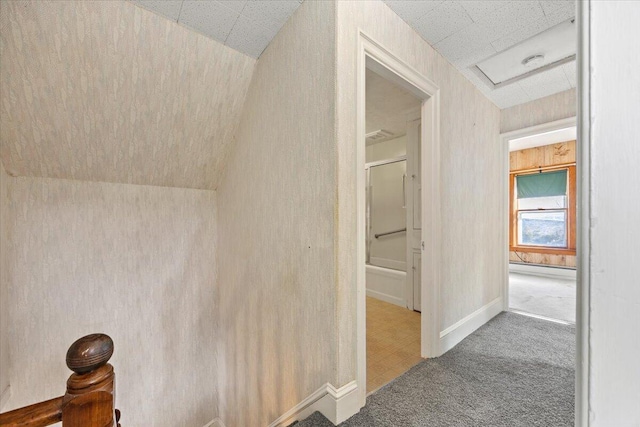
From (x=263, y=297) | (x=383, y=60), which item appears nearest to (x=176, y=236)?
(x=263, y=297)

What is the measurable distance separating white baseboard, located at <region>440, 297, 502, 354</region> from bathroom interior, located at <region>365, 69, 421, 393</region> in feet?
0.84

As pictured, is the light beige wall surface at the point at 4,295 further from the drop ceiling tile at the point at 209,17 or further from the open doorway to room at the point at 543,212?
the open doorway to room at the point at 543,212

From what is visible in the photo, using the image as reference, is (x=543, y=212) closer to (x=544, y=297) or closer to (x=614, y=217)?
(x=544, y=297)

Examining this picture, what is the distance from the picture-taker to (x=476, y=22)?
1682 mm

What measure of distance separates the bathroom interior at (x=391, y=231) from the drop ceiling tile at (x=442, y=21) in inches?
21.8

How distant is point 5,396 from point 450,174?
373cm

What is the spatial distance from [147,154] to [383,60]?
1993 mm

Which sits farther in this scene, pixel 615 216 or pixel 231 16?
pixel 231 16

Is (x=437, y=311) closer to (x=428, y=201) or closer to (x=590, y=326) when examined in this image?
(x=428, y=201)

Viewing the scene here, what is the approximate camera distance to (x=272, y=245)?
177 centimetres

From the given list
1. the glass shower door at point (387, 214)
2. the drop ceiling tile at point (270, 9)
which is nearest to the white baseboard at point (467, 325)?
the glass shower door at point (387, 214)

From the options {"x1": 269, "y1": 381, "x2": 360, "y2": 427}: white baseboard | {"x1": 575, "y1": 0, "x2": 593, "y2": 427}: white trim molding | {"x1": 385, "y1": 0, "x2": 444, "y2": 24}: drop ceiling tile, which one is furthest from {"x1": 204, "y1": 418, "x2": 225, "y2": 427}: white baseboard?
{"x1": 385, "y1": 0, "x2": 444, "y2": 24}: drop ceiling tile

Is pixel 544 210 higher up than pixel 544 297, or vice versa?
pixel 544 210

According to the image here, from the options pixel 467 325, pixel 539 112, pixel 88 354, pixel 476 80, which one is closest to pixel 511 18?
pixel 476 80
